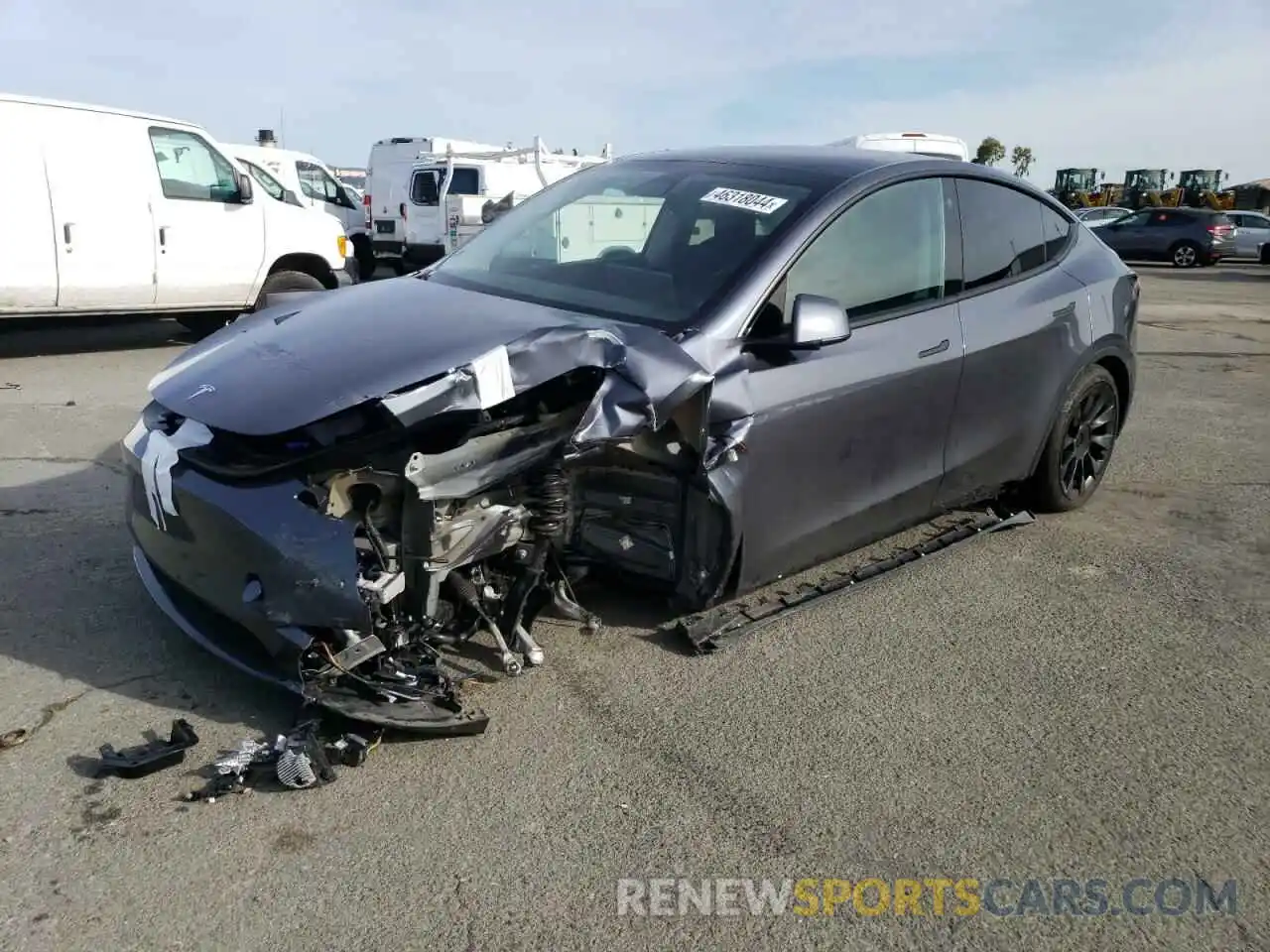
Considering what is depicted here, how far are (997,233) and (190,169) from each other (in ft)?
24.1

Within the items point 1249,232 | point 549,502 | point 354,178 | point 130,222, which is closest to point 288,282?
point 130,222

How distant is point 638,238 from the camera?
4.25 metres

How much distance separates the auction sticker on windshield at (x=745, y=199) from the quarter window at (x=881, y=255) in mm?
241

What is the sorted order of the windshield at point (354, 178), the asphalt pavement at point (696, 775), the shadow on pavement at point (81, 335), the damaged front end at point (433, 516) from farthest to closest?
the windshield at point (354, 178)
the shadow on pavement at point (81, 335)
the damaged front end at point (433, 516)
the asphalt pavement at point (696, 775)

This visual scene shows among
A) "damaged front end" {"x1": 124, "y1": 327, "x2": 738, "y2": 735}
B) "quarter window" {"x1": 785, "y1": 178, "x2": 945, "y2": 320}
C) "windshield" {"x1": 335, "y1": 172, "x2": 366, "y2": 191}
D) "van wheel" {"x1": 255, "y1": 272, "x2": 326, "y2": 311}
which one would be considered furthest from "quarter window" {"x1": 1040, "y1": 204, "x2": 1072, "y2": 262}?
"windshield" {"x1": 335, "y1": 172, "x2": 366, "y2": 191}

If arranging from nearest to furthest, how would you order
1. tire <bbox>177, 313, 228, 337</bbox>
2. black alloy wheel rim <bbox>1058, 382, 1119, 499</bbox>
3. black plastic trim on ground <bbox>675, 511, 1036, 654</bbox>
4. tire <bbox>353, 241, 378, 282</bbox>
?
black plastic trim on ground <bbox>675, 511, 1036, 654</bbox> → black alloy wheel rim <bbox>1058, 382, 1119, 499</bbox> → tire <bbox>177, 313, 228, 337</bbox> → tire <bbox>353, 241, 378, 282</bbox>

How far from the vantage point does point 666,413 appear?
10.5 feet

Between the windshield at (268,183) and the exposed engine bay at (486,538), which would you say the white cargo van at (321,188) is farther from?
the exposed engine bay at (486,538)

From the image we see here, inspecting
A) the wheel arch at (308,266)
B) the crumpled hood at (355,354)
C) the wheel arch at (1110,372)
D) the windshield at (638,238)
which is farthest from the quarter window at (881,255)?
the wheel arch at (308,266)

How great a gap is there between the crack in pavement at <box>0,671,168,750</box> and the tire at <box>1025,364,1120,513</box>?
13.0 feet

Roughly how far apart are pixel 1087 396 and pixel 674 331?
106 inches

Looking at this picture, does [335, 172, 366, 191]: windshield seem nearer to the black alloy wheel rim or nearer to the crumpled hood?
the black alloy wheel rim

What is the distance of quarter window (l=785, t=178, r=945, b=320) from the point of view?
3.80m

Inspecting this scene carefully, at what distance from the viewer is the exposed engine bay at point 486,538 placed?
3.00 m
